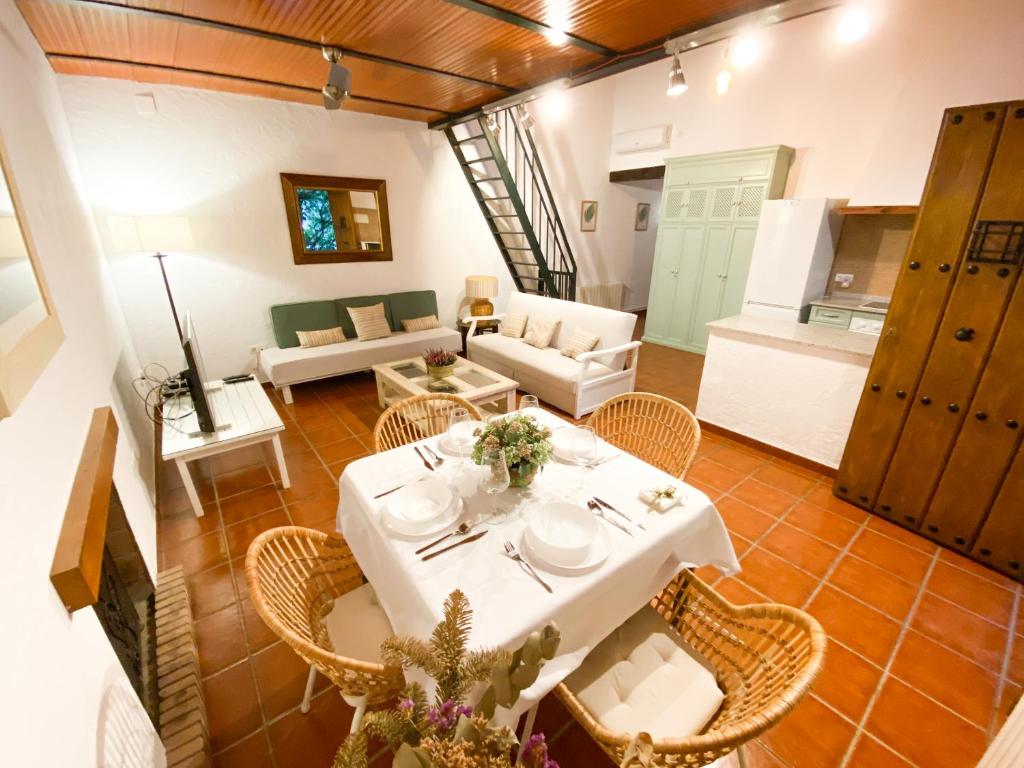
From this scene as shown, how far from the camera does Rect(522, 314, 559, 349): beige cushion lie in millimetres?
4055

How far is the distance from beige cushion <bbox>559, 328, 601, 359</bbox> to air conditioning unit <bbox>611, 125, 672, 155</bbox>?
318cm

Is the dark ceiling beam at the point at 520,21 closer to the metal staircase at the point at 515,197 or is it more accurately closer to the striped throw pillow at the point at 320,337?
the metal staircase at the point at 515,197

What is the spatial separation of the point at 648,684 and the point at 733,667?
10.5 inches

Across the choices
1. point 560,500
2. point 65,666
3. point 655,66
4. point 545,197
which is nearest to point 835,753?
point 560,500

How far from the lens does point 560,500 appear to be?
1363 mm

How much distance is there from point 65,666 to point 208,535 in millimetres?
1678

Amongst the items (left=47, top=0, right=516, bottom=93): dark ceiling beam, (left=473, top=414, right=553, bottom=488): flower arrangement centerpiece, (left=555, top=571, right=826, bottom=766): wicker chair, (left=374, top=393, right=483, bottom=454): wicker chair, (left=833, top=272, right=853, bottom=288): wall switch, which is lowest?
(left=555, top=571, right=826, bottom=766): wicker chair

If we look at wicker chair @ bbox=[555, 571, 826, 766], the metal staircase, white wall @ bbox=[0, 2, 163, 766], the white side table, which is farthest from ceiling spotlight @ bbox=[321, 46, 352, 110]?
wicker chair @ bbox=[555, 571, 826, 766]

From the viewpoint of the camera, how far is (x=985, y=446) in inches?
79.3

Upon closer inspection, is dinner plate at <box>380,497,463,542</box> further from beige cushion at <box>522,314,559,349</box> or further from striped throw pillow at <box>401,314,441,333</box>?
striped throw pillow at <box>401,314,441,333</box>

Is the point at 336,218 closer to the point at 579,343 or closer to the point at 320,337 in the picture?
the point at 320,337

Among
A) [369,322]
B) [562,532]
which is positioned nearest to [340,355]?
[369,322]

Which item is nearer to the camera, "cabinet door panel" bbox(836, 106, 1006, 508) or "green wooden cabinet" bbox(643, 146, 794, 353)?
"cabinet door panel" bbox(836, 106, 1006, 508)

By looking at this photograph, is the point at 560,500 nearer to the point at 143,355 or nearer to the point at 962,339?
the point at 962,339
